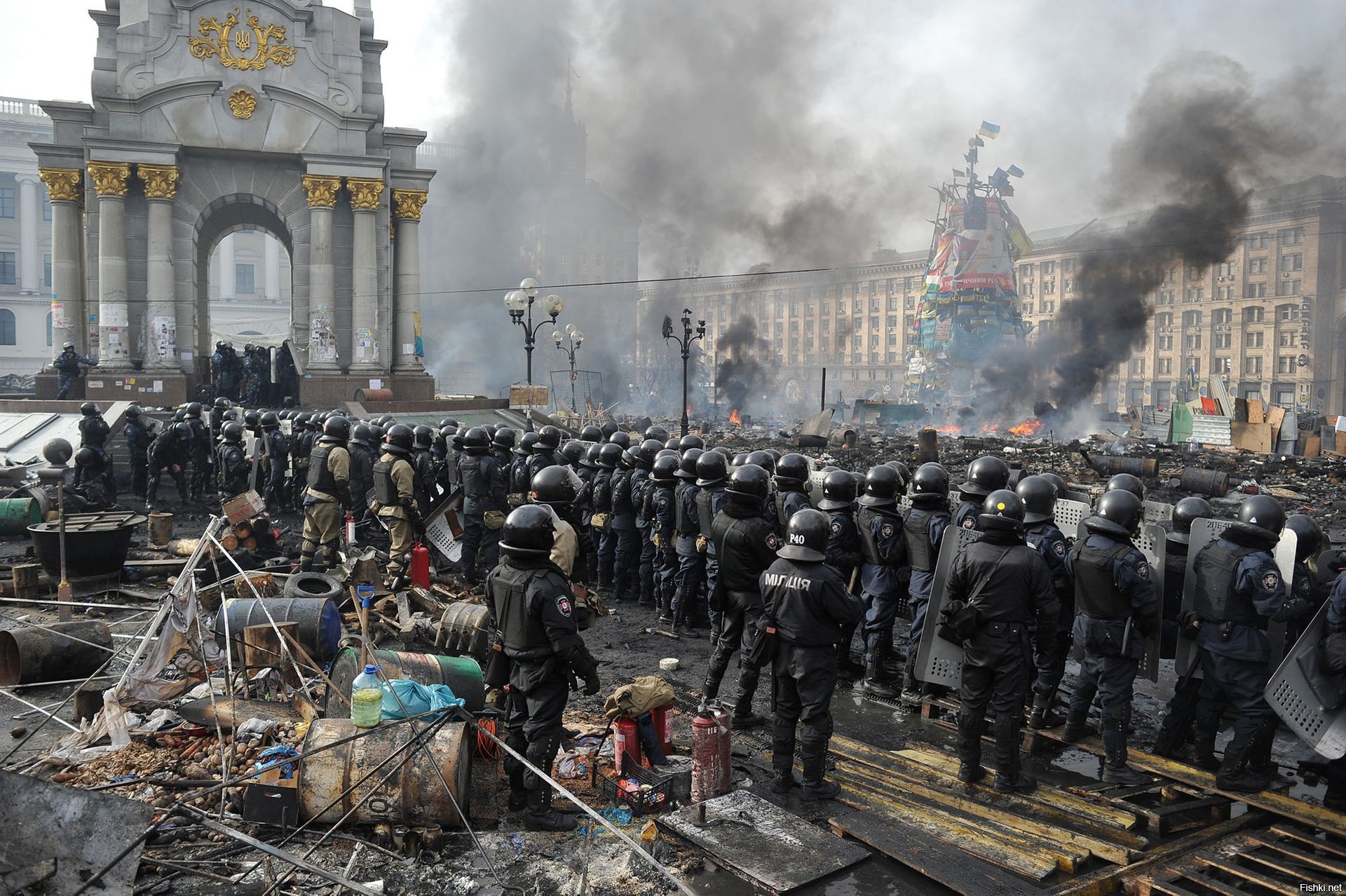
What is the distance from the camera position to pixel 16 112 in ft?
209

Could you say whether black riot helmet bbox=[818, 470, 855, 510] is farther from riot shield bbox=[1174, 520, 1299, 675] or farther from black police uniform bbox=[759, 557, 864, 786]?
riot shield bbox=[1174, 520, 1299, 675]

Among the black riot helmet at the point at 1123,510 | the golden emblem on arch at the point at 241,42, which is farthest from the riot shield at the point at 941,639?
the golden emblem on arch at the point at 241,42

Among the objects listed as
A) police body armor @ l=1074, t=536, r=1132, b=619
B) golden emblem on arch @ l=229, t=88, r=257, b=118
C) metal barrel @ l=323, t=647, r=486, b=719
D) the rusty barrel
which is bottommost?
the rusty barrel

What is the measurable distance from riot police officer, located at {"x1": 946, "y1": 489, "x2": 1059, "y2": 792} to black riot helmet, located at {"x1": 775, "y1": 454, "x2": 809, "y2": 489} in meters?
3.01

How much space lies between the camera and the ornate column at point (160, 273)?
88.9 ft

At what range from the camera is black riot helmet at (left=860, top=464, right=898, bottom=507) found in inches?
333

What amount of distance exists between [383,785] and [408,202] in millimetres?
28221

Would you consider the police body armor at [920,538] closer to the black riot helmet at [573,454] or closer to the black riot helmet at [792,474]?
the black riot helmet at [792,474]

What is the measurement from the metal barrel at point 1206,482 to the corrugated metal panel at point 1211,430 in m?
14.4

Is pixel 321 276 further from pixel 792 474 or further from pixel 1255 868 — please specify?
pixel 1255 868

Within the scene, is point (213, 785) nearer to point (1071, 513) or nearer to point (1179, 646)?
Result: point (1179, 646)

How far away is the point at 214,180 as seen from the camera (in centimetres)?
2828

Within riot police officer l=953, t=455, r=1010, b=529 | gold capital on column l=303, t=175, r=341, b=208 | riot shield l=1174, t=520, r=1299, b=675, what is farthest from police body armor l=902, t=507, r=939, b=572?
gold capital on column l=303, t=175, r=341, b=208

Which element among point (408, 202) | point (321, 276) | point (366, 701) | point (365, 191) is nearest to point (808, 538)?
point (366, 701)
